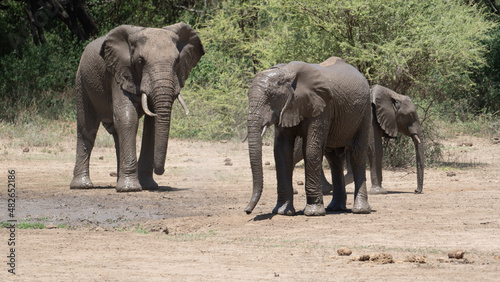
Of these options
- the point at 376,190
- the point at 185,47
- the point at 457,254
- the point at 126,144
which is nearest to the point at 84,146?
the point at 126,144

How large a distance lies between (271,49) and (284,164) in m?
7.74

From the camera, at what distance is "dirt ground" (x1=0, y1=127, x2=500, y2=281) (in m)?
6.50

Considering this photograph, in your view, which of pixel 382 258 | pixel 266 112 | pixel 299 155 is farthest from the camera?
pixel 299 155

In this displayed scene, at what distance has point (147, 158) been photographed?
40.9 feet

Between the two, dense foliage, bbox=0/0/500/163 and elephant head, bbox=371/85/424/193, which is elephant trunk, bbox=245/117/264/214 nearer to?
elephant head, bbox=371/85/424/193

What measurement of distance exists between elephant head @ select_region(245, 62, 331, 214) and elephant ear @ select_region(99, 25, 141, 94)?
11.6 ft

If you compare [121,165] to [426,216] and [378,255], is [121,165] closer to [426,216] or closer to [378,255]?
[426,216]

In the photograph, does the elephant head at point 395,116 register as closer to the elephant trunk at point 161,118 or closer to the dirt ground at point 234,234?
the dirt ground at point 234,234

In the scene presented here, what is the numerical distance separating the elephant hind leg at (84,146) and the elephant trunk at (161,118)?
1.88m

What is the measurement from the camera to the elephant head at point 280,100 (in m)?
8.54

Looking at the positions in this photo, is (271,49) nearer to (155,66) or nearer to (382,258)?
(155,66)

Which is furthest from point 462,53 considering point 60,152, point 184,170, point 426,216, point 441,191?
point 60,152

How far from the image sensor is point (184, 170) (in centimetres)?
1593

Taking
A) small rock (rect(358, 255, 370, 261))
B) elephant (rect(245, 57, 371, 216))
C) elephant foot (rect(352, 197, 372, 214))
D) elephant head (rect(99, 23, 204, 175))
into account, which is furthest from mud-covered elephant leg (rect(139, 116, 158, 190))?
small rock (rect(358, 255, 370, 261))
